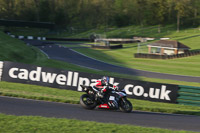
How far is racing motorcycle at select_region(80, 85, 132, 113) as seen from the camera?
12.2 meters

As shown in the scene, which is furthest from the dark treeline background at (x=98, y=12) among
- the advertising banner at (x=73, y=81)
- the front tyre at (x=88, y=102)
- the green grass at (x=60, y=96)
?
the front tyre at (x=88, y=102)

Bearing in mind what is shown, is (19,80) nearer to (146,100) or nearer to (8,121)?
(146,100)

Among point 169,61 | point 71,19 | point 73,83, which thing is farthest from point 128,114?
point 71,19

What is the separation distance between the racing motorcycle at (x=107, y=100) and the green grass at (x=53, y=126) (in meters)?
3.12

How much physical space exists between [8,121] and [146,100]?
407 inches

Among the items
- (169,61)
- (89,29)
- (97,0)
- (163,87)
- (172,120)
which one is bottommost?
(172,120)

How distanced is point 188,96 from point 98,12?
102177 millimetres

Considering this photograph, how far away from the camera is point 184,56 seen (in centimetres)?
4762

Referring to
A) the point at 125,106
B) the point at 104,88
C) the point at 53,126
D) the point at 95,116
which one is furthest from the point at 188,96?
the point at 53,126

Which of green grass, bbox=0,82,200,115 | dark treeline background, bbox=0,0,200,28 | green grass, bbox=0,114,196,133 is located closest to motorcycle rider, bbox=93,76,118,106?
green grass, bbox=0,82,200,115

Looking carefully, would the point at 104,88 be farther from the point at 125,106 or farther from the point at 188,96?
the point at 188,96

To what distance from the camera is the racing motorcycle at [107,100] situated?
40.1 ft

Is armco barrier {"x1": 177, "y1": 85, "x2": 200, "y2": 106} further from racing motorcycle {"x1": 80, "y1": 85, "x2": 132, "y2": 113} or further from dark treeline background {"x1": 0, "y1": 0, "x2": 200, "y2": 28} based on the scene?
dark treeline background {"x1": 0, "y1": 0, "x2": 200, "y2": 28}

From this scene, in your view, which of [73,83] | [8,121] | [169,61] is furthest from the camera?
[169,61]
